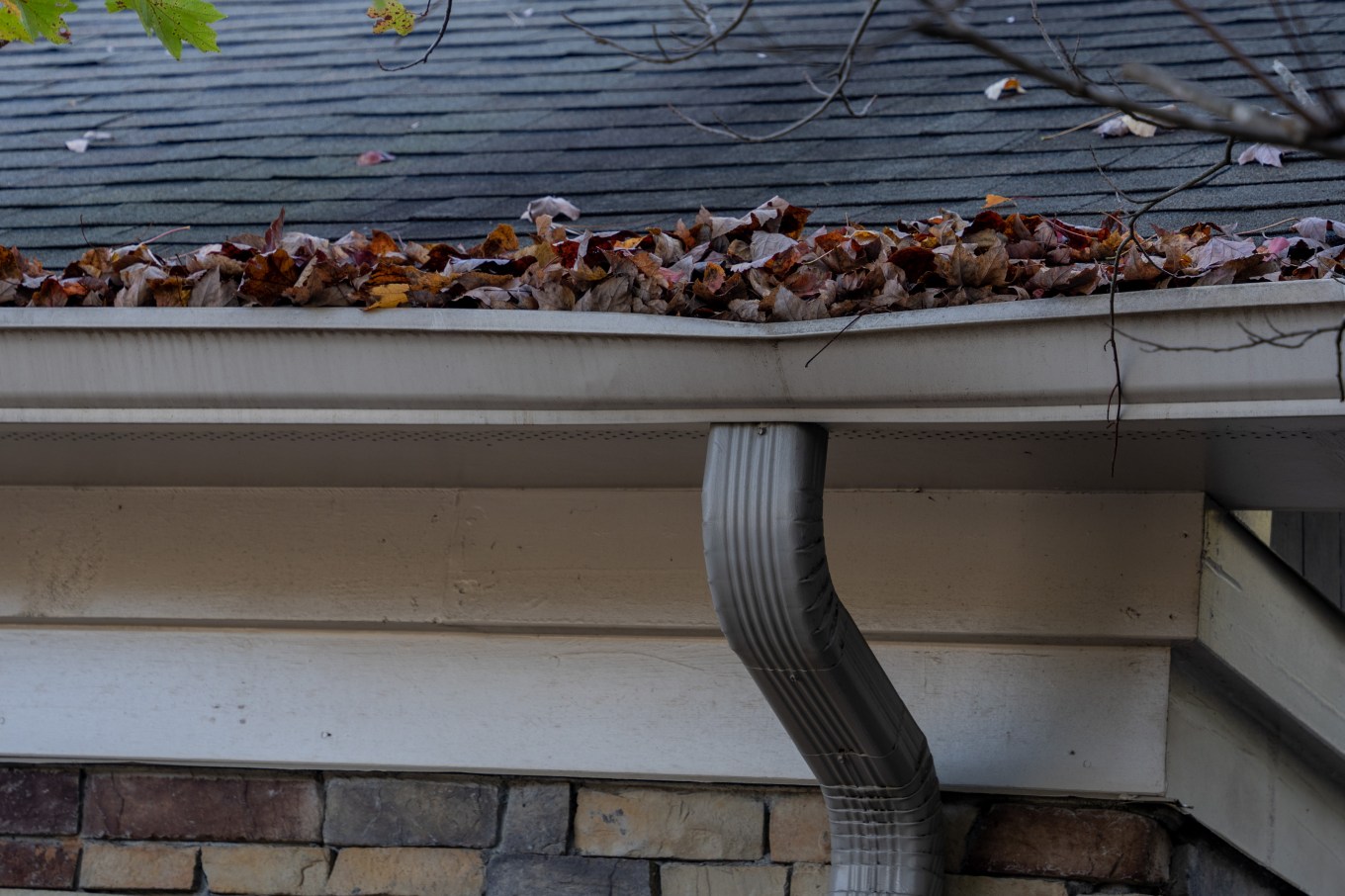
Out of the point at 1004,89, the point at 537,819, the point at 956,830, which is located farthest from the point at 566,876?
the point at 1004,89

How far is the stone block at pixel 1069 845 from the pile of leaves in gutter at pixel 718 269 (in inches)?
37.8

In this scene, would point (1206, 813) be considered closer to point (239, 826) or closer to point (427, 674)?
point (427, 674)

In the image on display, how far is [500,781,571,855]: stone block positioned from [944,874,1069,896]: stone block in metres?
0.68

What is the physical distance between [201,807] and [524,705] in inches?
25.9

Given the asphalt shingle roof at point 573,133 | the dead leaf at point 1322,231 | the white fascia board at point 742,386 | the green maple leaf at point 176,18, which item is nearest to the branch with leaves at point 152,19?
the green maple leaf at point 176,18

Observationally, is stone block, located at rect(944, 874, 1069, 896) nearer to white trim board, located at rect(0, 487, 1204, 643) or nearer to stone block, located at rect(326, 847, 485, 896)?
white trim board, located at rect(0, 487, 1204, 643)

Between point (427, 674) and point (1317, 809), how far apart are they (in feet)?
5.91

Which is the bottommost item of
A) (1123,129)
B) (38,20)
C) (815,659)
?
(815,659)

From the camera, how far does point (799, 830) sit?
2408 millimetres

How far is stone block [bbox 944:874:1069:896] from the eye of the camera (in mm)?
2266

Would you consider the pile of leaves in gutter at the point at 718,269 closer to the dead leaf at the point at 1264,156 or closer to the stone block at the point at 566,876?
the dead leaf at the point at 1264,156

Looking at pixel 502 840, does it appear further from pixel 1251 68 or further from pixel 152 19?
pixel 1251 68

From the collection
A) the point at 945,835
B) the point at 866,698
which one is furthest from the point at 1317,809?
the point at 866,698

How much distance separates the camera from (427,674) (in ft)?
8.43
